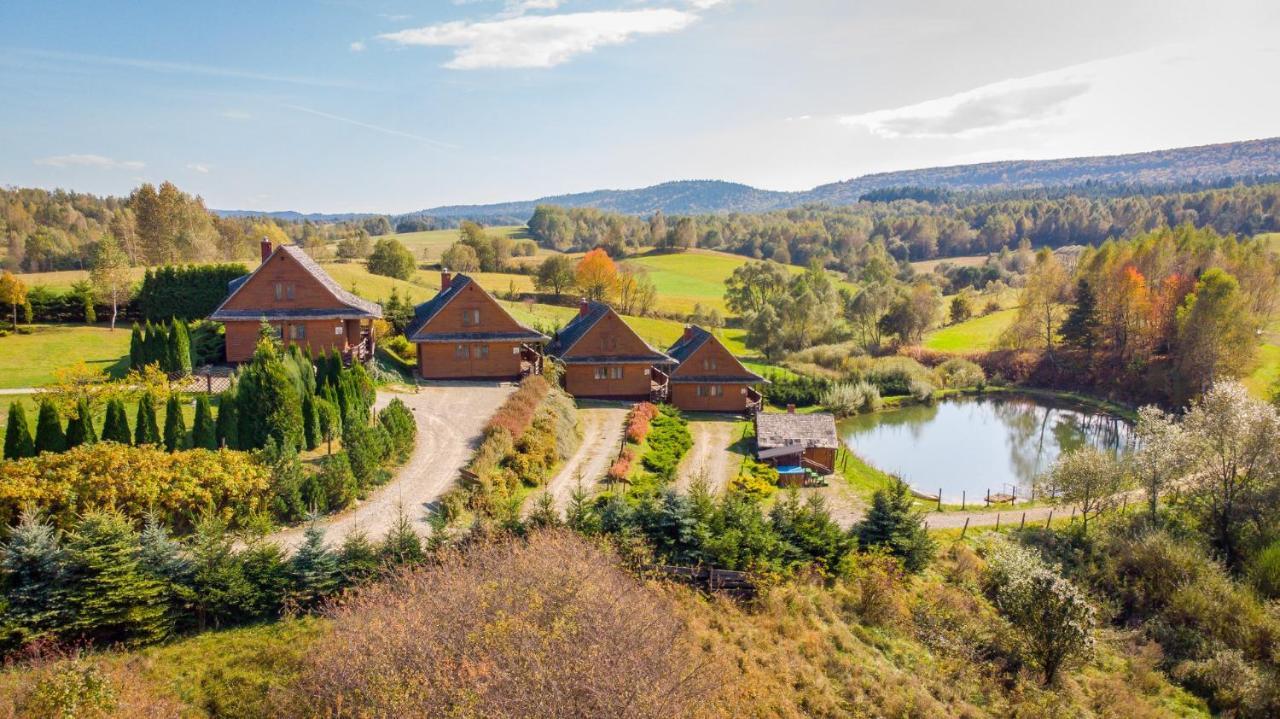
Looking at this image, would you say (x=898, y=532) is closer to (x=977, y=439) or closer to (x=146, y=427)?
(x=146, y=427)

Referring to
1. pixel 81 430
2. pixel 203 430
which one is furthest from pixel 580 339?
pixel 81 430

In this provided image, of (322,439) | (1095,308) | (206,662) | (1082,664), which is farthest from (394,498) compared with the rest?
(1095,308)

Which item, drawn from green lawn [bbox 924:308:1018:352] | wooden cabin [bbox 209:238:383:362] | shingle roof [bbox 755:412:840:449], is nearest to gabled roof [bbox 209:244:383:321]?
wooden cabin [bbox 209:238:383:362]

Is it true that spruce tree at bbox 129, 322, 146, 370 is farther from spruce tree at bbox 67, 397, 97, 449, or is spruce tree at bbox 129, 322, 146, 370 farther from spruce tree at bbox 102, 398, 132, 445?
spruce tree at bbox 67, 397, 97, 449

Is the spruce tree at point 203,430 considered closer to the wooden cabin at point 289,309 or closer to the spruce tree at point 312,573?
the spruce tree at point 312,573

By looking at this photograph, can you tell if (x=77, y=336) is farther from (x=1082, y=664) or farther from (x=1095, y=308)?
(x=1095, y=308)

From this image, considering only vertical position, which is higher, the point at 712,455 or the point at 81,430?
the point at 81,430
